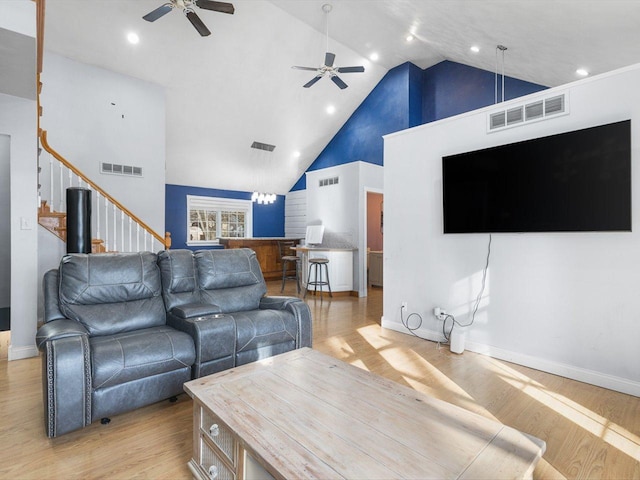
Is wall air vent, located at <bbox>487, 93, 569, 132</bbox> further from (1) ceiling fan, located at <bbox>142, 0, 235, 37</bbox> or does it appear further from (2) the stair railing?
(2) the stair railing

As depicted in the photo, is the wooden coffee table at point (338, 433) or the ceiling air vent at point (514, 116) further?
the ceiling air vent at point (514, 116)

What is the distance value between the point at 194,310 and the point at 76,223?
8.05 ft

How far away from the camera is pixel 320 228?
7.47 metres

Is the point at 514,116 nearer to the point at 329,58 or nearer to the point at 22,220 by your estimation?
the point at 329,58

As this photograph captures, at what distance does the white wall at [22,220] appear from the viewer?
337 centimetres

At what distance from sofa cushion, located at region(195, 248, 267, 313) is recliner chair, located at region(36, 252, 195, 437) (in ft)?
1.31

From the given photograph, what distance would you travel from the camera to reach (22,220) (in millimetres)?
3424

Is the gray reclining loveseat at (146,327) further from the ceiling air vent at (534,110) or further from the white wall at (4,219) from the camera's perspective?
the ceiling air vent at (534,110)

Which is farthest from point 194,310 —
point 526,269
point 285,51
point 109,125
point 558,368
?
point 285,51

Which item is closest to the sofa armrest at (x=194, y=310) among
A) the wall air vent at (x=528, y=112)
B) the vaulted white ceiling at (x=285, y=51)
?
the wall air vent at (x=528, y=112)

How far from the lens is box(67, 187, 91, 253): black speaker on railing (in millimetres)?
4004

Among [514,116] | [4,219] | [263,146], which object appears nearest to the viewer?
[514,116]

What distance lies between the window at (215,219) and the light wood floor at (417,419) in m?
5.82

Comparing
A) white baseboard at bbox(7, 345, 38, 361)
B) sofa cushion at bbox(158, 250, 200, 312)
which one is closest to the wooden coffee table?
sofa cushion at bbox(158, 250, 200, 312)
